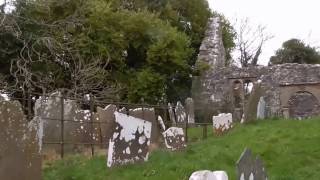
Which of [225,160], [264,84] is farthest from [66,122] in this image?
[264,84]

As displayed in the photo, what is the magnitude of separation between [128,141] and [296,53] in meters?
33.5

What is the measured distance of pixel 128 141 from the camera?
8.88m

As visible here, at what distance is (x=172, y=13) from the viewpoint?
28.5 metres

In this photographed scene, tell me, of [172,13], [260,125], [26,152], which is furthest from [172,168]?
[172,13]

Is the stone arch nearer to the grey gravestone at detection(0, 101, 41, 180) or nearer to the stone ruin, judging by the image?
the stone ruin

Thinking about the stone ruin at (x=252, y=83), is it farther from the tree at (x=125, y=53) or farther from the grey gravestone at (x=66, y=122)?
the grey gravestone at (x=66, y=122)

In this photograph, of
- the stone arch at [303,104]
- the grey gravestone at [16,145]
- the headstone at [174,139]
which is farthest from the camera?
the stone arch at [303,104]

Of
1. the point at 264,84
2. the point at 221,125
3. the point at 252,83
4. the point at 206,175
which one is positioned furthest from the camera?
the point at 264,84

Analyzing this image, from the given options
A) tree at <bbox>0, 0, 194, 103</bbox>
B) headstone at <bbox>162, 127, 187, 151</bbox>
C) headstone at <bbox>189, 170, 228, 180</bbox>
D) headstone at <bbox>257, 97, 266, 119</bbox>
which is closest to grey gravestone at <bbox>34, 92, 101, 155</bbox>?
headstone at <bbox>162, 127, 187, 151</bbox>

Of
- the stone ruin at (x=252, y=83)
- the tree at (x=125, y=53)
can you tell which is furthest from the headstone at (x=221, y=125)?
the stone ruin at (x=252, y=83)

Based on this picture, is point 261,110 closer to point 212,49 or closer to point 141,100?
point 141,100

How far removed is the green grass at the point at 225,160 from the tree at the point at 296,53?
27613 mm

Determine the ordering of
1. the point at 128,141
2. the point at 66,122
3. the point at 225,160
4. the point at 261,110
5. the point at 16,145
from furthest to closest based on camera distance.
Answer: the point at 261,110 → the point at 66,122 → the point at 225,160 → the point at 128,141 → the point at 16,145

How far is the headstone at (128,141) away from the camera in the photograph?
869 cm
